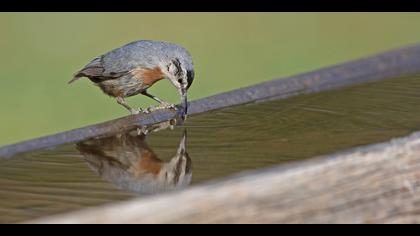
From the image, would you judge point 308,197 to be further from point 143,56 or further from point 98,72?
point 98,72

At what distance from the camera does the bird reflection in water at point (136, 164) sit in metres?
3.03

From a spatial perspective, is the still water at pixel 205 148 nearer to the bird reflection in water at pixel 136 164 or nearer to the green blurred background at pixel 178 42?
the bird reflection in water at pixel 136 164

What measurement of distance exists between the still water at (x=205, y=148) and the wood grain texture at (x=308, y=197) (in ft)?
1.65

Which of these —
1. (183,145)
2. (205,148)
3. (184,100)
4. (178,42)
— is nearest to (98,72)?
(184,100)

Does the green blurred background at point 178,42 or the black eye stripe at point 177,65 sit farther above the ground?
the green blurred background at point 178,42

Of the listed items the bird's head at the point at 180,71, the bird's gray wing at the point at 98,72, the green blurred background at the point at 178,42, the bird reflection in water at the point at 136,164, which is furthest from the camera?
the green blurred background at the point at 178,42

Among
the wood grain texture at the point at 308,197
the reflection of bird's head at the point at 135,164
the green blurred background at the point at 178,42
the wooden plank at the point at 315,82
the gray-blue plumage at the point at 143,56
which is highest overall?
the green blurred background at the point at 178,42

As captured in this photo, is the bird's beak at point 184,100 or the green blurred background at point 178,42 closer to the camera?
the bird's beak at point 184,100

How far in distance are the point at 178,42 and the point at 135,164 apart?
1121 centimetres

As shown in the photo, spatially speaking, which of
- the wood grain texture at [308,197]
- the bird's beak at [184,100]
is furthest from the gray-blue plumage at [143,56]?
the wood grain texture at [308,197]

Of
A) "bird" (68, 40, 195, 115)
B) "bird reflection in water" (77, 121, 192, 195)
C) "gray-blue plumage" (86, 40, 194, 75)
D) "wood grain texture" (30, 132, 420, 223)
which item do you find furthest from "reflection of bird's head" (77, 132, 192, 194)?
"gray-blue plumage" (86, 40, 194, 75)

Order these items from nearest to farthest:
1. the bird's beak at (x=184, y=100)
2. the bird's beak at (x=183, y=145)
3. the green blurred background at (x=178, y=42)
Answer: the bird's beak at (x=183, y=145), the bird's beak at (x=184, y=100), the green blurred background at (x=178, y=42)

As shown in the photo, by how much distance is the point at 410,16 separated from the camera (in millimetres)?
15922

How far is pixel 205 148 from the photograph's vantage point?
387cm
